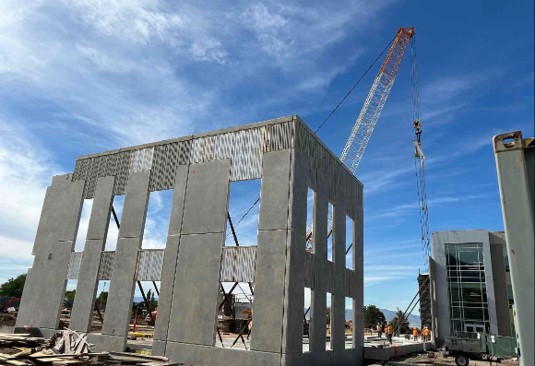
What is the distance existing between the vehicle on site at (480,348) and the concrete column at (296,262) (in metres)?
12.9

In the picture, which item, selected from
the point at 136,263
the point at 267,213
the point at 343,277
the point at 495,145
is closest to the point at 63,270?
the point at 136,263

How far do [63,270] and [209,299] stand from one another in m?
11.8

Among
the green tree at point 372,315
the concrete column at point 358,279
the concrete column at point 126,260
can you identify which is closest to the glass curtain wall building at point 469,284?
the concrete column at point 358,279

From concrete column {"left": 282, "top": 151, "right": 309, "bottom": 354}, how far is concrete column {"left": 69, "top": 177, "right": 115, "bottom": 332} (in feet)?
40.4

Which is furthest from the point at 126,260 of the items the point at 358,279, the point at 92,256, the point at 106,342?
the point at 358,279

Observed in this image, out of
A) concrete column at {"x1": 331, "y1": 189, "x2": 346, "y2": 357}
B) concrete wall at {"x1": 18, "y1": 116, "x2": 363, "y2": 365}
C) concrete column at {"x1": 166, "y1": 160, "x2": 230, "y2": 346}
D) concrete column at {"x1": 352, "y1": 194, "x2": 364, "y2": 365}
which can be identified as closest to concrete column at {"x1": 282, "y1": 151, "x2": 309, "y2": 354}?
concrete wall at {"x1": 18, "y1": 116, "x2": 363, "y2": 365}

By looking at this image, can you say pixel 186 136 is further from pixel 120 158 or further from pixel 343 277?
pixel 343 277

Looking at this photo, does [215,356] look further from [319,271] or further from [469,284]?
[469,284]

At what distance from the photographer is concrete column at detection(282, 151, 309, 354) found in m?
17.5

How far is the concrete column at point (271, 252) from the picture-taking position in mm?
17562

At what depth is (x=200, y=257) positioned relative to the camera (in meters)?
20.3

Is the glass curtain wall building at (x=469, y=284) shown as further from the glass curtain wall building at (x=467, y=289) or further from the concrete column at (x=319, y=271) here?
the concrete column at (x=319, y=271)

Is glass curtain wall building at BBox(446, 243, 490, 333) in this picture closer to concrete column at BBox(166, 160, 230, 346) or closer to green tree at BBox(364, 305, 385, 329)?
concrete column at BBox(166, 160, 230, 346)

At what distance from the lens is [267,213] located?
19.3 meters
